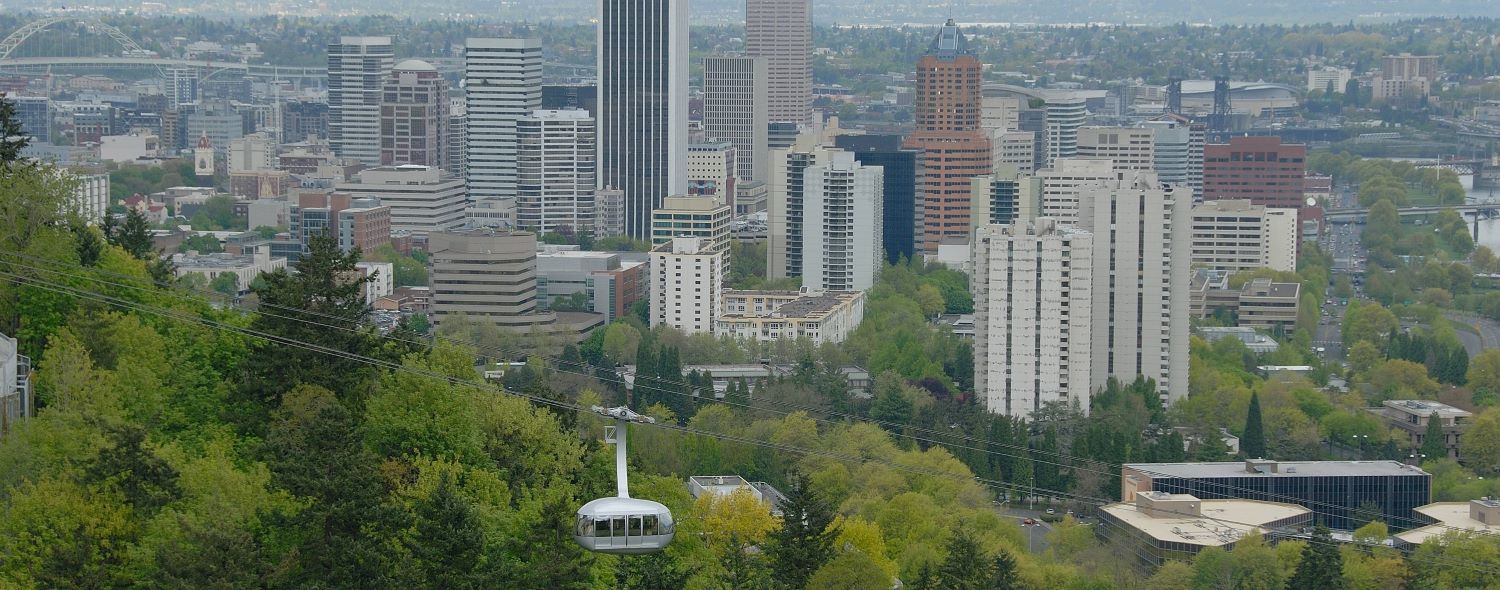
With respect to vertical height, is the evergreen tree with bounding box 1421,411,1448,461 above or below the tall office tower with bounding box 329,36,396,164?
below

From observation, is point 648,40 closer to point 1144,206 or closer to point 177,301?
point 1144,206

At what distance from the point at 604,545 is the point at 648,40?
49730 mm

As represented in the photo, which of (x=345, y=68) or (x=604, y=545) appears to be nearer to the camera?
(x=604, y=545)

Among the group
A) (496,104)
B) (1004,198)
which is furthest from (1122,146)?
(496,104)

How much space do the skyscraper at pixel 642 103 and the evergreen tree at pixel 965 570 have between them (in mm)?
43103

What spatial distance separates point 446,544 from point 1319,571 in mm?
8003

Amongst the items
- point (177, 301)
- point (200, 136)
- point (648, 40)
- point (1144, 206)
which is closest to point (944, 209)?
point (648, 40)

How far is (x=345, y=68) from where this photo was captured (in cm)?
8044

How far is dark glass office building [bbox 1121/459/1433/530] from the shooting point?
2797 cm

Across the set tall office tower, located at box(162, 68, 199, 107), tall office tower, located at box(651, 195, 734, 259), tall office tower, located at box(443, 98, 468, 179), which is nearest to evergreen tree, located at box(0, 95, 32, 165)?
tall office tower, located at box(651, 195, 734, 259)

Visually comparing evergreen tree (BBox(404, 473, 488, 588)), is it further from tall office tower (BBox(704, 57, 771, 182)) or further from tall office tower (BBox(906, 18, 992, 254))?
tall office tower (BBox(704, 57, 771, 182))

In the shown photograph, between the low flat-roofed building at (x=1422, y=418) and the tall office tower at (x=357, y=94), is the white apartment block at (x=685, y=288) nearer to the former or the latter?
the low flat-roofed building at (x=1422, y=418)

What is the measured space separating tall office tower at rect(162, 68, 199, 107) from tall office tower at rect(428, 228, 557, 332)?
54556 mm

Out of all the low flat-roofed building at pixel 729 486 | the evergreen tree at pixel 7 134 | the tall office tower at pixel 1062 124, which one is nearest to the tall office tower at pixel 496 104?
the tall office tower at pixel 1062 124
